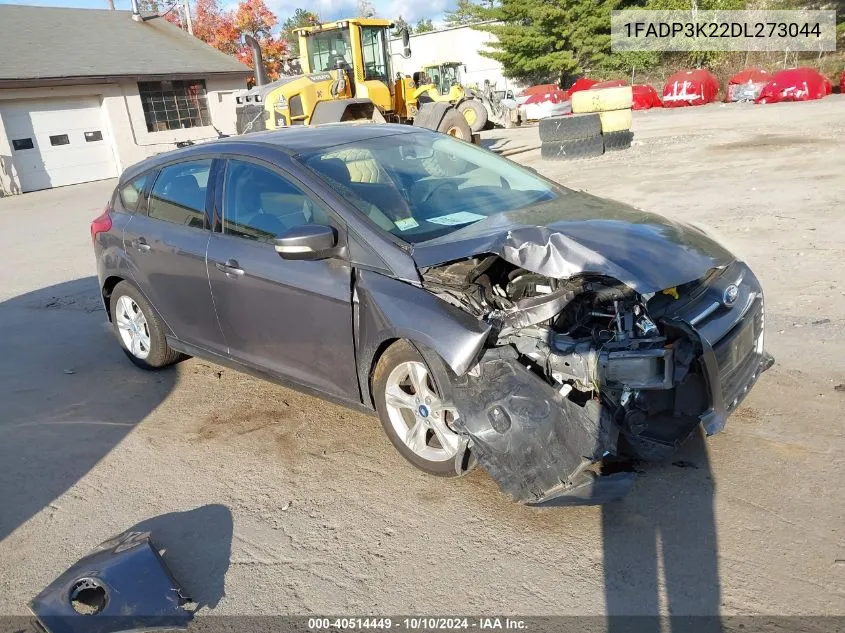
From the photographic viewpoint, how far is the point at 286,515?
349 centimetres

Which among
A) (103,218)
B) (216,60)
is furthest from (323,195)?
(216,60)

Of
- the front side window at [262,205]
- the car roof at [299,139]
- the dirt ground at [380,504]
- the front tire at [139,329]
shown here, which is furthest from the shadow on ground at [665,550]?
the front tire at [139,329]

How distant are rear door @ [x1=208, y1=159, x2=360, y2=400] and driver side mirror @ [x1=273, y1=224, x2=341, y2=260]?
0.08 m

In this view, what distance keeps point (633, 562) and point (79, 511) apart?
9.27 feet

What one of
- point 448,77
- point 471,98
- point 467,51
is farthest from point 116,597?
point 467,51

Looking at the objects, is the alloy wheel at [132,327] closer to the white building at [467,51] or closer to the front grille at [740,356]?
the front grille at [740,356]

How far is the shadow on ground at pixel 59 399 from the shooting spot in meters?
4.08

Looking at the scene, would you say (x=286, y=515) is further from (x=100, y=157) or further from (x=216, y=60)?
(x=216, y=60)

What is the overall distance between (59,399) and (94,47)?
24.9 metres

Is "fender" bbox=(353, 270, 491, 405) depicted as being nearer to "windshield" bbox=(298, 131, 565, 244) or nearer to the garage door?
"windshield" bbox=(298, 131, 565, 244)

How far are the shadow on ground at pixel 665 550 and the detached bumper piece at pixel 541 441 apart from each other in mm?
208

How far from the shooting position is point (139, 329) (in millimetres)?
5445

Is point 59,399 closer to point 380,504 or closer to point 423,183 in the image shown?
point 380,504

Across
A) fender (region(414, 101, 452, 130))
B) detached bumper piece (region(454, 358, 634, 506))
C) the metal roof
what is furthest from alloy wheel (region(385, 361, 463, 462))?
the metal roof
